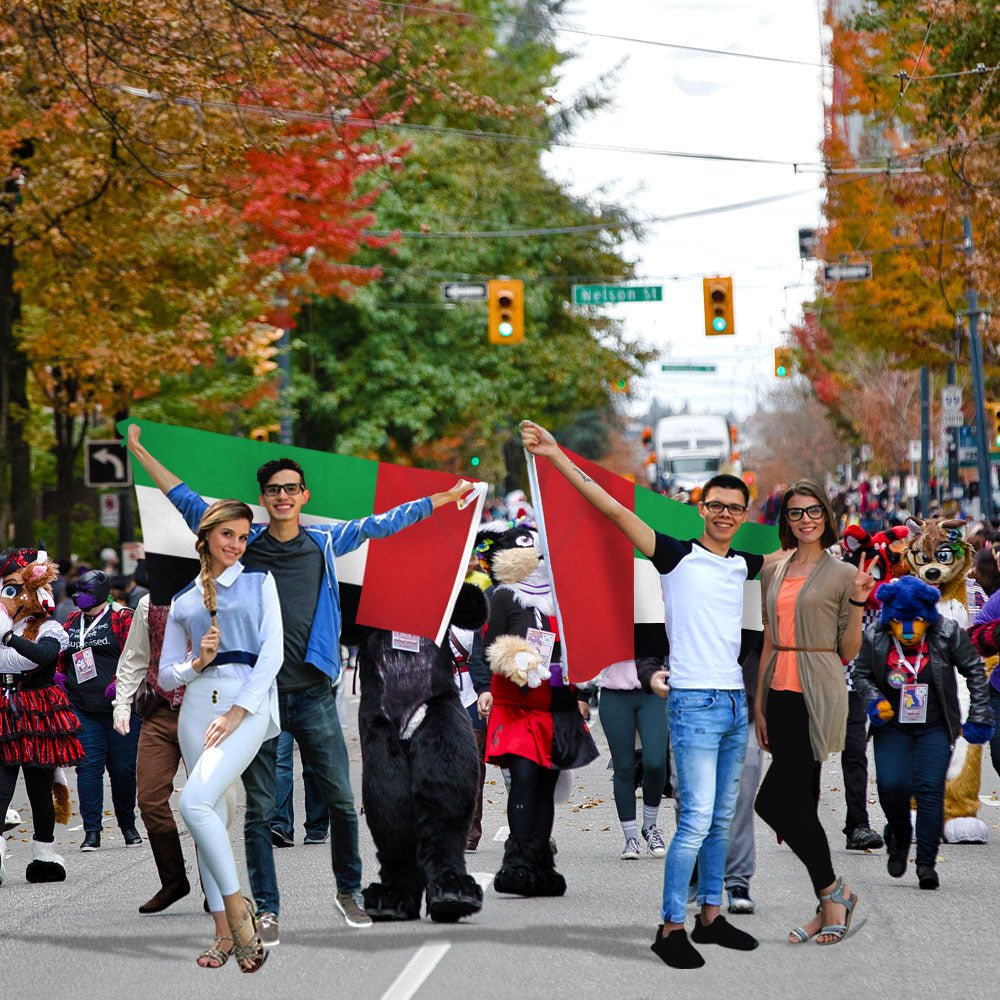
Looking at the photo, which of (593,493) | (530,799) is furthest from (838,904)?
(593,493)

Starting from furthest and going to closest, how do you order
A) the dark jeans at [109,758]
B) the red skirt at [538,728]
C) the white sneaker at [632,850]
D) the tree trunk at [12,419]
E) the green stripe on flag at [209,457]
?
1. the tree trunk at [12,419]
2. the dark jeans at [109,758]
3. the white sneaker at [632,850]
4. the red skirt at [538,728]
5. the green stripe on flag at [209,457]

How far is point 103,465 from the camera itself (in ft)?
78.7

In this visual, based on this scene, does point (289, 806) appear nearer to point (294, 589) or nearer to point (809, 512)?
point (294, 589)

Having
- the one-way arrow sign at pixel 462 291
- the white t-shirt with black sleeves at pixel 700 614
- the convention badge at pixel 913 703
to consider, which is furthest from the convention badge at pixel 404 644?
the one-way arrow sign at pixel 462 291

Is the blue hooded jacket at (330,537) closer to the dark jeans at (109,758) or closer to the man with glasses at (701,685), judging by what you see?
the man with glasses at (701,685)

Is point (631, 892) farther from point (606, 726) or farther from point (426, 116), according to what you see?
point (426, 116)

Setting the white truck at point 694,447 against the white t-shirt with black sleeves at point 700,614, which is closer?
the white t-shirt with black sleeves at point 700,614

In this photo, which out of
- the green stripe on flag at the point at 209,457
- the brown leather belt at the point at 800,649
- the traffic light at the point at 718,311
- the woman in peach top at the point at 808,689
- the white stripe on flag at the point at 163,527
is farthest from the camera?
the traffic light at the point at 718,311

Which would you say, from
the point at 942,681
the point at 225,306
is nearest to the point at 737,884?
the point at 942,681

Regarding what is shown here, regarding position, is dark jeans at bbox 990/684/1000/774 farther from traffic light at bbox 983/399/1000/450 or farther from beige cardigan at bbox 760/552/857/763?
traffic light at bbox 983/399/1000/450

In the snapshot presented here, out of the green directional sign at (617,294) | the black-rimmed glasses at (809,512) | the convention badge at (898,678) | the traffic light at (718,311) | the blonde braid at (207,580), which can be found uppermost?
the green directional sign at (617,294)

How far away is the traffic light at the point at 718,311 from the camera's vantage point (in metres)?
28.3

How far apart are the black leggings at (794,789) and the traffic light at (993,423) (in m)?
28.7

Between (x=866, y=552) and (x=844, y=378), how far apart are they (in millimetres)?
59259
